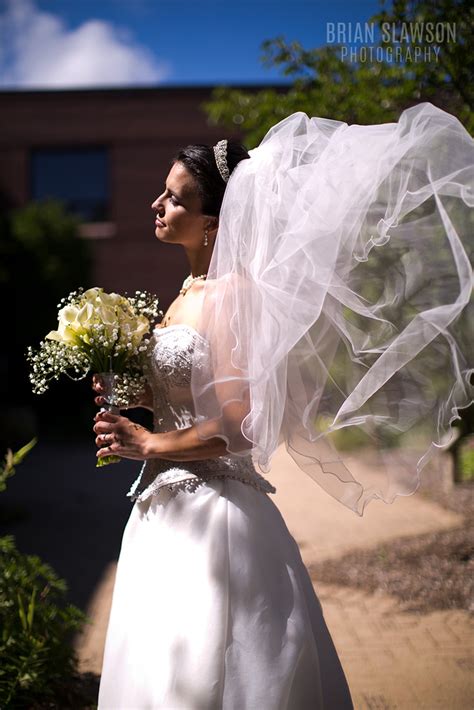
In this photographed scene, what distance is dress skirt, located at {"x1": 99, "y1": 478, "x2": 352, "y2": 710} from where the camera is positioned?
220 cm

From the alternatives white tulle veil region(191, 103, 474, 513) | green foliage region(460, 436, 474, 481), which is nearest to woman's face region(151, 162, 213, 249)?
white tulle veil region(191, 103, 474, 513)

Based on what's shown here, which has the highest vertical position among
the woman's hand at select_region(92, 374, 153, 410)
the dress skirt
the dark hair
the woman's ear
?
the dark hair

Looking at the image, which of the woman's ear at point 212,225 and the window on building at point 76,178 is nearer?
the woman's ear at point 212,225

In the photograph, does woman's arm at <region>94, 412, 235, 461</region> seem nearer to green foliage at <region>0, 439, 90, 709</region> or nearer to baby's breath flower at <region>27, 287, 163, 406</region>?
baby's breath flower at <region>27, 287, 163, 406</region>

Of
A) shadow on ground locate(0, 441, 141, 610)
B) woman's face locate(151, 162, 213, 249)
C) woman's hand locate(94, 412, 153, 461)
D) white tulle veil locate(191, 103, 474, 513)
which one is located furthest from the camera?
shadow on ground locate(0, 441, 141, 610)

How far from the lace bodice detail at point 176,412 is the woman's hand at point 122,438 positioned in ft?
0.37

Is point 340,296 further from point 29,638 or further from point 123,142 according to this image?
point 123,142

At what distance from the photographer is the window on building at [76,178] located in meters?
19.5

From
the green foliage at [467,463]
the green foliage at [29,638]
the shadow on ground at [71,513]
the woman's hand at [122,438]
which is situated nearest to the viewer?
the woman's hand at [122,438]

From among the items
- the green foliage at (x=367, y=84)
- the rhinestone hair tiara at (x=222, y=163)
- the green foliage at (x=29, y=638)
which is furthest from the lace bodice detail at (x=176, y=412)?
the green foliage at (x=367, y=84)

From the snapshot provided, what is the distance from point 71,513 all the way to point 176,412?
607cm

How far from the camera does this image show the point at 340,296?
220 centimetres

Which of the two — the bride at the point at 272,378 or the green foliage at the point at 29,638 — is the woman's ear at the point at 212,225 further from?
the green foliage at the point at 29,638

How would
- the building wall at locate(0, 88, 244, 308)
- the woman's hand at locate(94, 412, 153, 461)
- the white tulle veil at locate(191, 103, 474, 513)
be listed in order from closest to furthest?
the white tulle veil at locate(191, 103, 474, 513) → the woman's hand at locate(94, 412, 153, 461) → the building wall at locate(0, 88, 244, 308)
